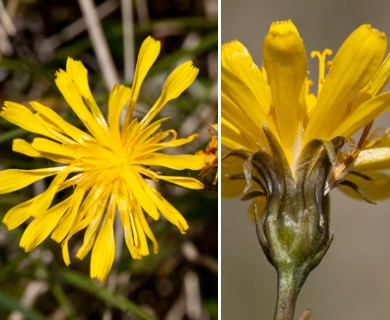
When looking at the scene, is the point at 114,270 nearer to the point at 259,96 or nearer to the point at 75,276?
the point at 75,276

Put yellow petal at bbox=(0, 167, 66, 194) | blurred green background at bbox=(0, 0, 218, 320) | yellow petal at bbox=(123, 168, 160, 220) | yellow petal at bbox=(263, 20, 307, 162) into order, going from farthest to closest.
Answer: blurred green background at bbox=(0, 0, 218, 320) < yellow petal at bbox=(0, 167, 66, 194) < yellow petal at bbox=(123, 168, 160, 220) < yellow petal at bbox=(263, 20, 307, 162)

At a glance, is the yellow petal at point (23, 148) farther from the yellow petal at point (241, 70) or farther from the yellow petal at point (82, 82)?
the yellow petal at point (241, 70)

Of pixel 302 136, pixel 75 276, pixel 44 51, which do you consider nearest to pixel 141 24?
pixel 44 51

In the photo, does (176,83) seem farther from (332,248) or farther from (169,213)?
(332,248)

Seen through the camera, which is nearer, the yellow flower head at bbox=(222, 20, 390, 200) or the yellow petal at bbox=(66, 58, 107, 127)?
the yellow flower head at bbox=(222, 20, 390, 200)

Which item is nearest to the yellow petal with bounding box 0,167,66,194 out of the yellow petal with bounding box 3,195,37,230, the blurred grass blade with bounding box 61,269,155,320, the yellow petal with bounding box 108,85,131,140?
the yellow petal with bounding box 3,195,37,230

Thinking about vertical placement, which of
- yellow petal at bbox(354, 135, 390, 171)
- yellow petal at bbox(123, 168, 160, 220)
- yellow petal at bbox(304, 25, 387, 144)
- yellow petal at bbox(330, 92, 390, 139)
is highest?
yellow petal at bbox(304, 25, 387, 144)

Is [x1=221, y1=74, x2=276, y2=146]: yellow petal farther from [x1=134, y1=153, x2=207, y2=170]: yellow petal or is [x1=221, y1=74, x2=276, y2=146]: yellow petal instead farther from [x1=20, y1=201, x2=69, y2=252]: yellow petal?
[x1=20, y1=201, x2=69, y2=252]: yellow petal

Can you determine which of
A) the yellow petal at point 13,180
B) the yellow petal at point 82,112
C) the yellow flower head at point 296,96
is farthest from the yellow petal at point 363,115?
the yellow petal at point 13,180
